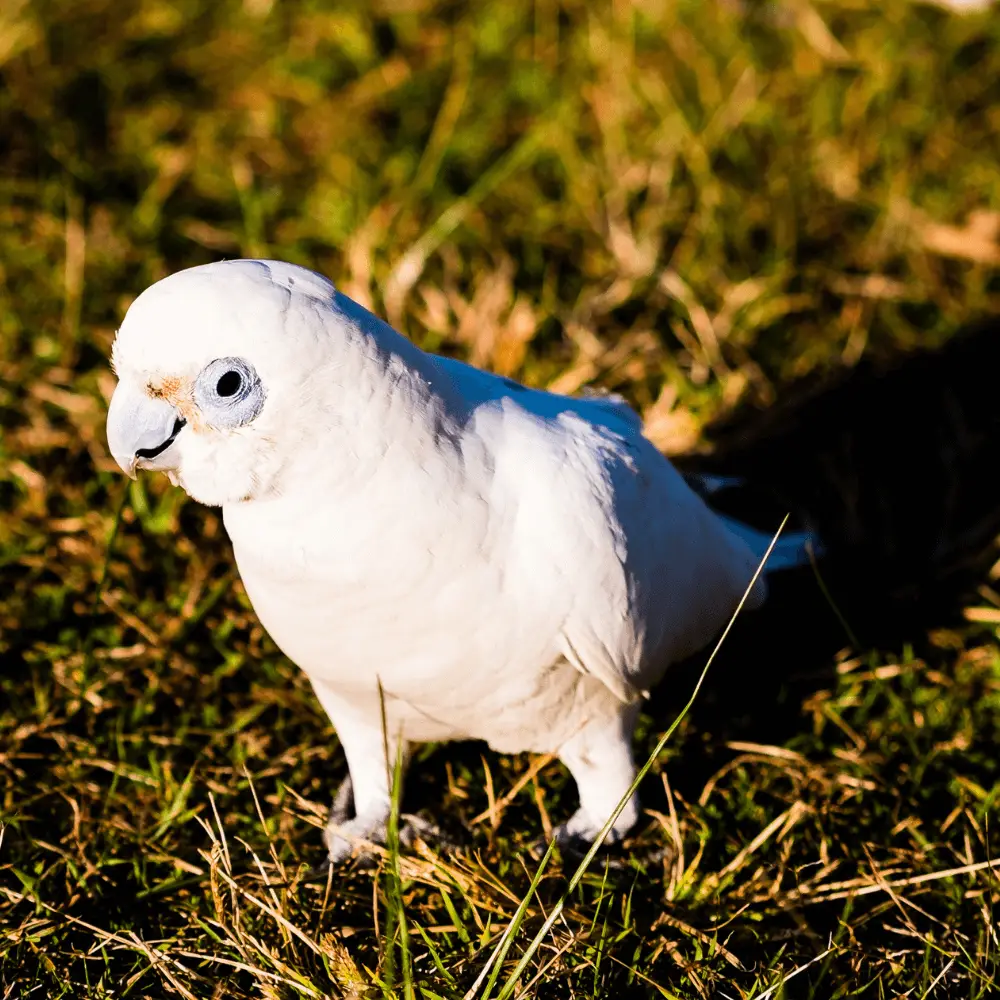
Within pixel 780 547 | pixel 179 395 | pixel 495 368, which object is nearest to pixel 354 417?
pixel 179 395

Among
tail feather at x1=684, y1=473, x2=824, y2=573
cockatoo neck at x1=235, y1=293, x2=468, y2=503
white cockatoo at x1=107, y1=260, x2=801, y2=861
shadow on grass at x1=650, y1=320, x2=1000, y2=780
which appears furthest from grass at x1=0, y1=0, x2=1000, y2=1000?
cockatoo neck at x1=235, y1=293, x2=468, y2=503

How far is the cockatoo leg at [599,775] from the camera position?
2.47m

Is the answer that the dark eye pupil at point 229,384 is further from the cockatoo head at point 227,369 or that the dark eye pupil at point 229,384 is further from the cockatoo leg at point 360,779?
the cockatoo leg at point 360,779

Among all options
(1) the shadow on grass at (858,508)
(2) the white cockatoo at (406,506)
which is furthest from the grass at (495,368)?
(2) the white cockatoo at (406,506)

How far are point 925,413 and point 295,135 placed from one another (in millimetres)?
2716

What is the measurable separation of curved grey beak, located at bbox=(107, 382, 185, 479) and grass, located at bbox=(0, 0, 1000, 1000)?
84cm

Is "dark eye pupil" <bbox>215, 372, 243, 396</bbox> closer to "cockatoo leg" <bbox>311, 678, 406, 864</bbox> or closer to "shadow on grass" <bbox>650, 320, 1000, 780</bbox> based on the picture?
"cockatoo leg" <bbox>311, 678, 406, 864</bbox>

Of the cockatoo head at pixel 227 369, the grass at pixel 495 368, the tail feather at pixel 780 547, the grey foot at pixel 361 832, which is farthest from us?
the tail feather at pixel 780 547

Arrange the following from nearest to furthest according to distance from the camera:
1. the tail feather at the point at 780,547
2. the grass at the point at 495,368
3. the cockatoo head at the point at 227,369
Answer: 1. the cockatoo head at the point at 227,369
2. the grass at the point at 495,368
3. the tail feather at the point at 780,547

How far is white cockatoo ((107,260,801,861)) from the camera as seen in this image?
190cm

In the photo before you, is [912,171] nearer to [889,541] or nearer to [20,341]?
[889,541]

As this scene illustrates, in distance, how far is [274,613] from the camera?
2.18 m

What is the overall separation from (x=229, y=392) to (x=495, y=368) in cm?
181

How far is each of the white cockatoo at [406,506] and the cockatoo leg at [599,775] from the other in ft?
0.13
